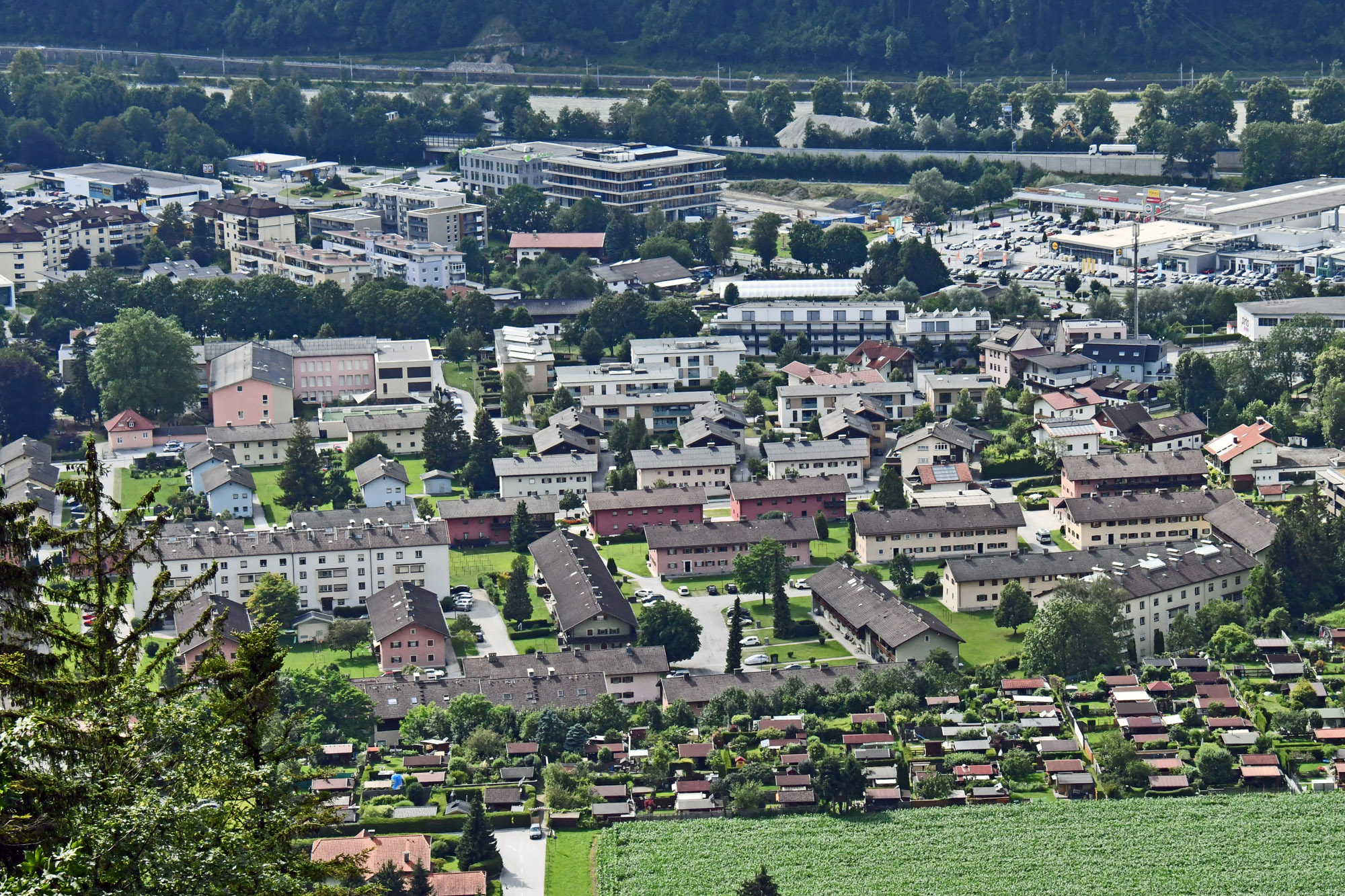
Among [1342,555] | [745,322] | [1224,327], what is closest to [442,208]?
[745,322]

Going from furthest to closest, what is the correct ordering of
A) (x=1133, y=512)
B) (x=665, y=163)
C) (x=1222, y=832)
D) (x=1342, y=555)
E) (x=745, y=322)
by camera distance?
(x=665, y=163)
(x=745, y=322)
(x=1133, y=512)
(x=1342, y=555)
(x=1222, y=832)

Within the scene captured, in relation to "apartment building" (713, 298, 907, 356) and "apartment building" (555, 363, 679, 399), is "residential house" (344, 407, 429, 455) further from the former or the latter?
"apartment building" (713, 298, 907, 356)

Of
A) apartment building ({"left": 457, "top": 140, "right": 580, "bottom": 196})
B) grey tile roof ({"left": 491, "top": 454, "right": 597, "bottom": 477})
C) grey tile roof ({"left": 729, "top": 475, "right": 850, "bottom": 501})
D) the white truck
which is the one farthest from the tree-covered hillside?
grey tile roof ({"left": 729, "top": 475, "right": 850, "bottom": 501})

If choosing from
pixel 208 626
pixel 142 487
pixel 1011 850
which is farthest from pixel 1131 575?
pixel 142 487

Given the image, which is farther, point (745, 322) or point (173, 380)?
point (745, 322)

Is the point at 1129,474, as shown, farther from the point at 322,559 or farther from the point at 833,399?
the point at 322,559

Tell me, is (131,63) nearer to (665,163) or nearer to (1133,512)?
(665,163)

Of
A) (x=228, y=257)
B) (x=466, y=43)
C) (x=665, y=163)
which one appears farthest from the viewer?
(x=466, y=43)
